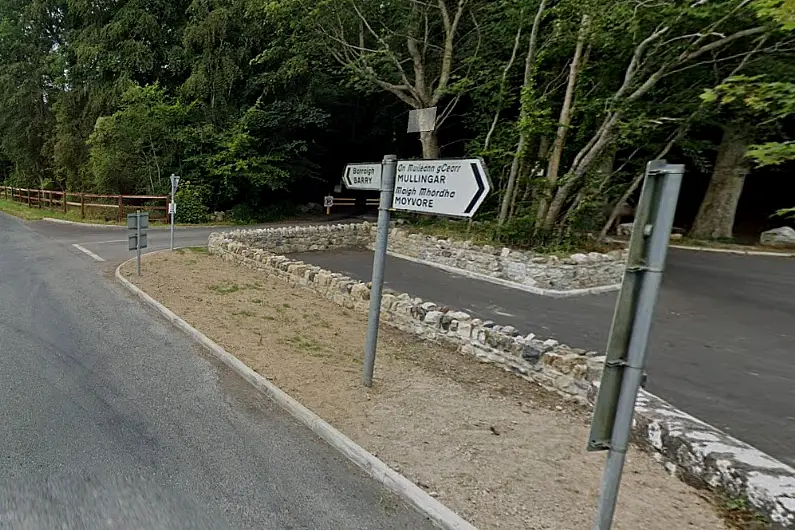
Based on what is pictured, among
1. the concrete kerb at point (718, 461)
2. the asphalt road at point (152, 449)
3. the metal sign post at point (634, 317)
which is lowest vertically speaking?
the asphalt road at point (152, 449)

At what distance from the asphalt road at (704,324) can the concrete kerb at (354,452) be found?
2.84 metres

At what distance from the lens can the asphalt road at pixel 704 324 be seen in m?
4.35

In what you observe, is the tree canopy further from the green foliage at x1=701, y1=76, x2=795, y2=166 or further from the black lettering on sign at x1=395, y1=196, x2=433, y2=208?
the black lettering on sign at x1=395, y1=196, x2=433, y2=208

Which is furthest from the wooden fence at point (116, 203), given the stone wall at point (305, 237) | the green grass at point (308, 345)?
the green grass at point (308, 345)

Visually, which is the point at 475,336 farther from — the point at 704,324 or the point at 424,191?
the point at 704,324

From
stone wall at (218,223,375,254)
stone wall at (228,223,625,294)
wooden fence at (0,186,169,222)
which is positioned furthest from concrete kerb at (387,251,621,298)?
wooden fence at (0,186,169,222)

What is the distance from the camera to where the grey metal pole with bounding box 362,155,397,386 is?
3988 mm

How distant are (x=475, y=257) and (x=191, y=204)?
1290cm

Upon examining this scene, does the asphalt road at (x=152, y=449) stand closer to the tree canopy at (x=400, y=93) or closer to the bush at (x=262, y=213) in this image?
the tree canopy at (x=400, y=93)

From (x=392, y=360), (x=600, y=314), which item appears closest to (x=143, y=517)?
(x=392, y=360)

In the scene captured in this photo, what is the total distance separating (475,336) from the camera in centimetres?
543

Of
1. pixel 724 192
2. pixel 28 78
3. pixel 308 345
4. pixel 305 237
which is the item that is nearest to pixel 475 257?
pixel 305 237

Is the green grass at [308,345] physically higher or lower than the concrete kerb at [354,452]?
lower

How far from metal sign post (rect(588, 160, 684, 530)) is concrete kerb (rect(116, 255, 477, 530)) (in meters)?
1.03
